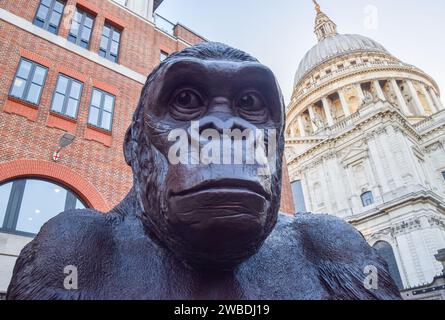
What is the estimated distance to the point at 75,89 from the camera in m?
9.98

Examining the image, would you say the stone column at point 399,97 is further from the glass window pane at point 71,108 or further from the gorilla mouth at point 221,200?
the gorilla mouth at point 221,200

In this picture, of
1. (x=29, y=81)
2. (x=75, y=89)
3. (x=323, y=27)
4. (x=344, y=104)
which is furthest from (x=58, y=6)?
(x=323, y=27)

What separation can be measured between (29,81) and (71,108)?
4.21 feet

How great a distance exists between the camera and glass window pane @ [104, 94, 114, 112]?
34.3 ft

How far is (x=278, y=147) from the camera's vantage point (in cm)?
98

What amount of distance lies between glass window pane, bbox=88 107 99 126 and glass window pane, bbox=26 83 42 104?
4.84 feet

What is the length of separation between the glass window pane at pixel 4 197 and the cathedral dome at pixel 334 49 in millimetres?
50320

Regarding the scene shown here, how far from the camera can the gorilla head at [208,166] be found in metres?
0.71

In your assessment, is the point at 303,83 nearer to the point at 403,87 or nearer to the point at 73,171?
the point at 403,87

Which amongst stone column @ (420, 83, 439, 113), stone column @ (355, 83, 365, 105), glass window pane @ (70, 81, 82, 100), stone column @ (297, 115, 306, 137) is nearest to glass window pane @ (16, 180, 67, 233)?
glass window pane @ (70, 81, 82, 100)

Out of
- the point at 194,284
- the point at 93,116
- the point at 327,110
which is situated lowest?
the point at 194,284

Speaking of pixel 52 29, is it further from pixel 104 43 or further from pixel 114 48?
pixel 114 48

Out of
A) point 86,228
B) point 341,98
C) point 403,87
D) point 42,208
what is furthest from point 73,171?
point 403,87

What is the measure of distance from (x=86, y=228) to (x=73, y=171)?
8564 millimetres
